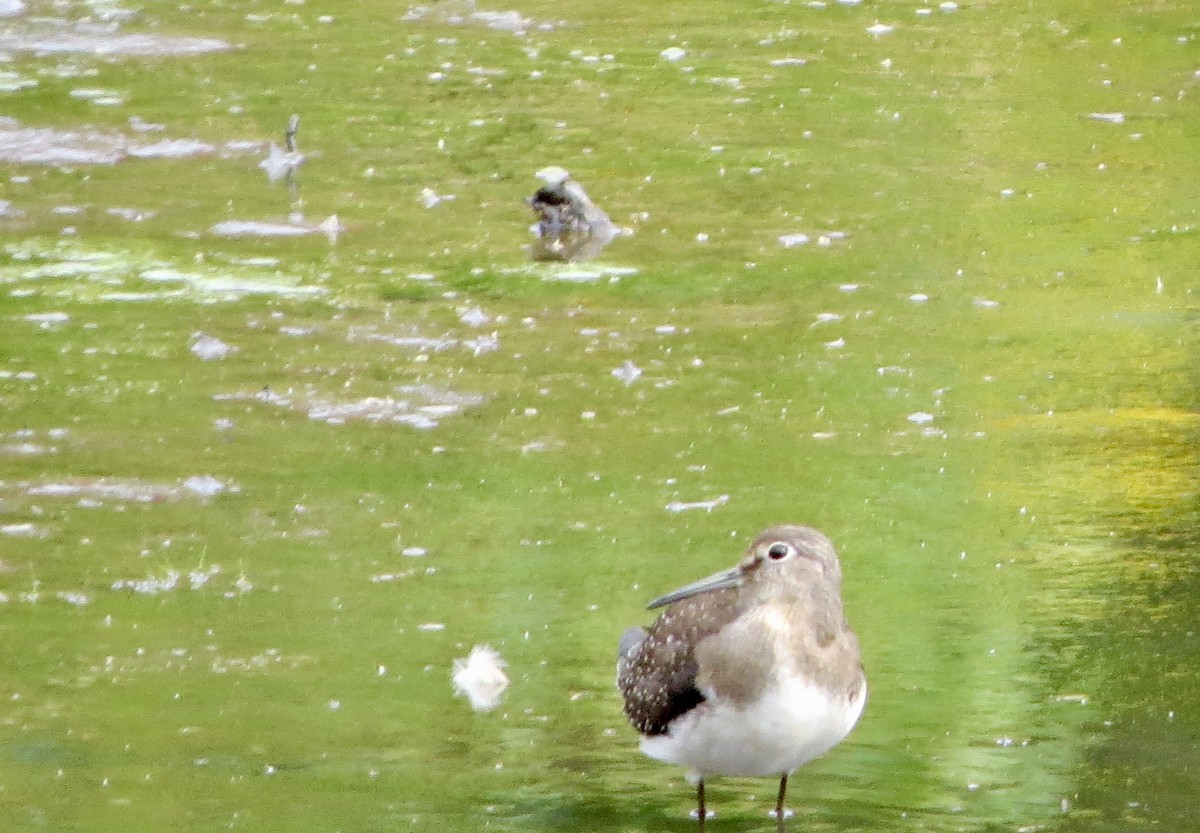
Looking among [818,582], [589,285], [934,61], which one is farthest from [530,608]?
[934,61]

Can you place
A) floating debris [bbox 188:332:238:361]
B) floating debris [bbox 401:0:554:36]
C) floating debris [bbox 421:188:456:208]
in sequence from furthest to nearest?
floating debris [bbox 401:0:554:36], floating debris [bbox 421:188:456:208], floating debris [bbox 188:332:238:361]

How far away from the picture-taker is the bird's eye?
5520 millimetres

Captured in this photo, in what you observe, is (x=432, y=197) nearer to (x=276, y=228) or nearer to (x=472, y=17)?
(x=276, y=228)

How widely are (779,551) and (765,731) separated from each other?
0.44 m

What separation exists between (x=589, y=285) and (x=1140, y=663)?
445 centimetres

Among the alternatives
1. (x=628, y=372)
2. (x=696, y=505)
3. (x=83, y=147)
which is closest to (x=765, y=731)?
(x=696, y=505)

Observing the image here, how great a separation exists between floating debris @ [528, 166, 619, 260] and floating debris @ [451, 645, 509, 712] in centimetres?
490

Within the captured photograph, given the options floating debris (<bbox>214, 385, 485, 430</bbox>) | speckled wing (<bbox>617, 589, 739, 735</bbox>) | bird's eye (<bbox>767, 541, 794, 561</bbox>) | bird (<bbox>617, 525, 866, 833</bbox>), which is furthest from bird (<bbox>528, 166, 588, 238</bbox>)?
bird's eye (<bbox>767, 541, 794, 561</bbox>)

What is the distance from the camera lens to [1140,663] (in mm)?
6477

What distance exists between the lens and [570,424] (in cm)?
855

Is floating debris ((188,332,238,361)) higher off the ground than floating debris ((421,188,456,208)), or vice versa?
floating debris ((188,332,238,361))

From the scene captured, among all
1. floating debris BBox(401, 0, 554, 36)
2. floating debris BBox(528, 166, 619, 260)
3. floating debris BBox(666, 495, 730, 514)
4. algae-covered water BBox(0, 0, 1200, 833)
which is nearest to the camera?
algae-covered water BBox(0, 0, 1200, 833)

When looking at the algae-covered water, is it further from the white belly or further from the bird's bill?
the bird's bill

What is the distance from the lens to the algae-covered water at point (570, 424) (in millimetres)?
5934
